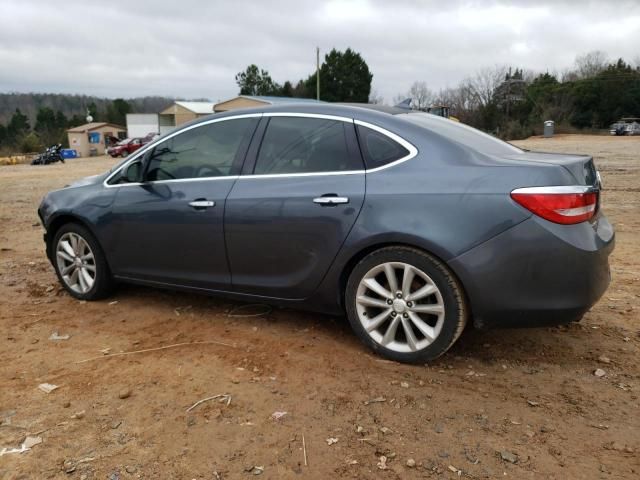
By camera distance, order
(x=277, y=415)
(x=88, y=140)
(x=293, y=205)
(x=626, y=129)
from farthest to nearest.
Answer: (x=88, y=140) < (x=626, y=129) < (x=293, y=205) < (x=277, y=415)

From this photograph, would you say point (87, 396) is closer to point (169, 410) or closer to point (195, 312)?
point (169, 410)

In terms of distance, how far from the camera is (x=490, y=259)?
9.83ft

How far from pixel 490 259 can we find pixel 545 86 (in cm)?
6517

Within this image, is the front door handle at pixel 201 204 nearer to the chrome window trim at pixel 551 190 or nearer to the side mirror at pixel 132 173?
the side mirror at pixel 132 173

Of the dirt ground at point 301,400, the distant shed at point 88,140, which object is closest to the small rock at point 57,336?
the dirt ground at point 301,400

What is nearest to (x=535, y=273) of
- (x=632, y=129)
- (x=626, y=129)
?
(x=626, y=129)

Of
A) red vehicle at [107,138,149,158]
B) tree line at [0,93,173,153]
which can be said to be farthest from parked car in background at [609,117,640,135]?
tree line at [0,93,173,153]

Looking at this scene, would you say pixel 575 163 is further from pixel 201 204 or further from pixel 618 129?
pixel 618 129

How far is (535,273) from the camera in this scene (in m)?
2.96

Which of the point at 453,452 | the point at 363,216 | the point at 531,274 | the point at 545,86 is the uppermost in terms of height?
the point at 545,86

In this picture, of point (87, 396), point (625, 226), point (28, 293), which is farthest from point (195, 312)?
point (625, 226)

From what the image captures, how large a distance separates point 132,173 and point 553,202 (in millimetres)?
3120

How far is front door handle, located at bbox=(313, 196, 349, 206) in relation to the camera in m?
3.38

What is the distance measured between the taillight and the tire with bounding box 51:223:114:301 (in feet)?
11.0
